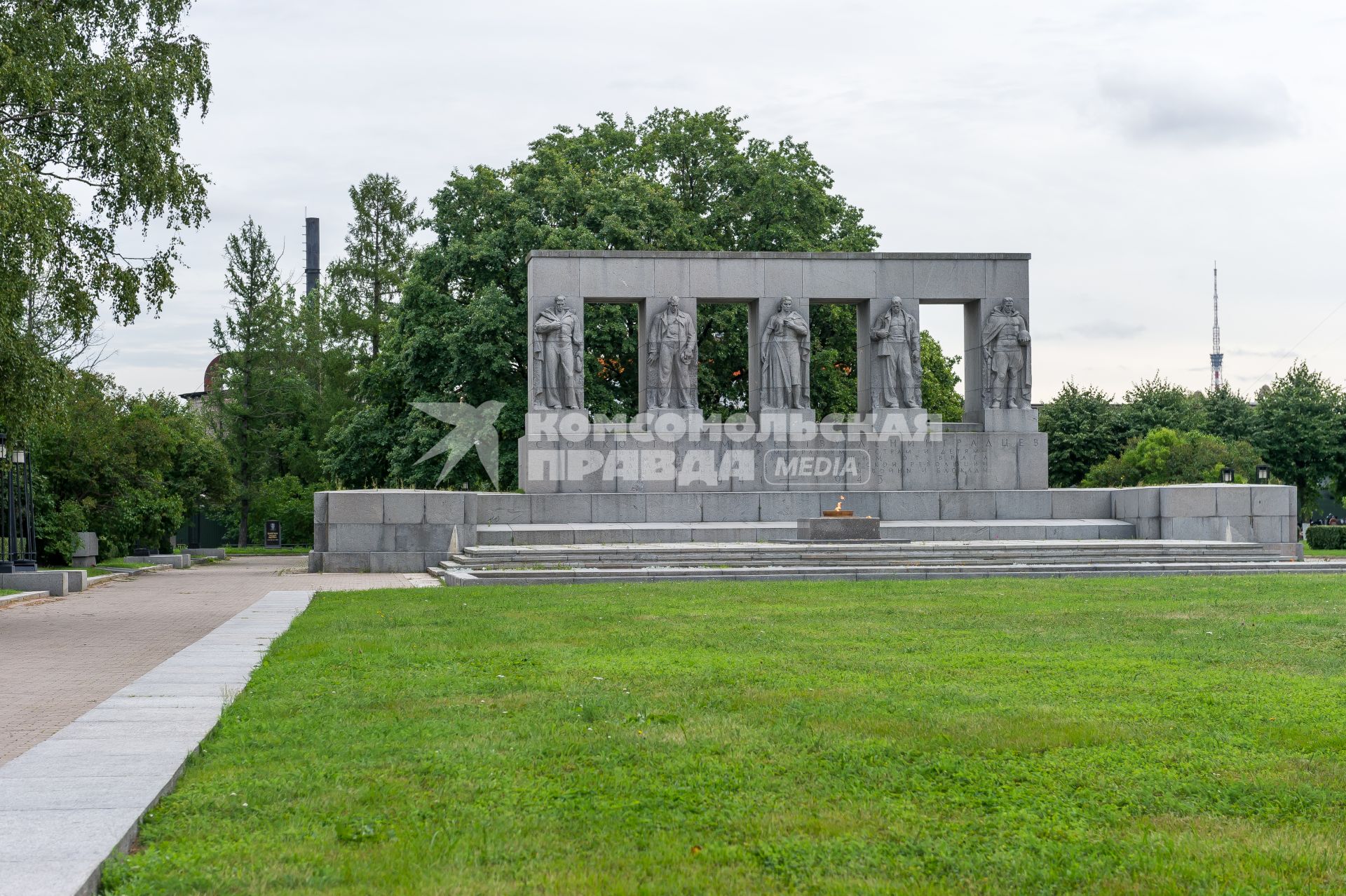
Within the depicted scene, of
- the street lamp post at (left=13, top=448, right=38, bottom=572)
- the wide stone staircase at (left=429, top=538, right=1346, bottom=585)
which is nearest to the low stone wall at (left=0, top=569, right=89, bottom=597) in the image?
the street lamp post at (left=13, top=448, right=38, bottom=572)

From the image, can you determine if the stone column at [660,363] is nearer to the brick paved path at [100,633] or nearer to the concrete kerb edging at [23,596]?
the brick paved path at [100,633]

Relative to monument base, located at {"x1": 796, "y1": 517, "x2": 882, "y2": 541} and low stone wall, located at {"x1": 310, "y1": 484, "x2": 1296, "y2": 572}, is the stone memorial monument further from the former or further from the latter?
monument base, located at {"x1": 796, "y1": 517, "x2": 882, "y2": 541}

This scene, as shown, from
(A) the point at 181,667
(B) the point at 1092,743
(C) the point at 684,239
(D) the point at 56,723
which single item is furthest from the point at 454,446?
(B) the point at 1092,743

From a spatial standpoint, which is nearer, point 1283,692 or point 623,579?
point 1283,692

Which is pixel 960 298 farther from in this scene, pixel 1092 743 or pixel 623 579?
pixel 1092 743

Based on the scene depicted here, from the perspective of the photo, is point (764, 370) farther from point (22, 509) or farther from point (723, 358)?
point (22, 509)

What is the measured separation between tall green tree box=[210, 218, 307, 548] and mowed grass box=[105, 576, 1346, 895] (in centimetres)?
5092

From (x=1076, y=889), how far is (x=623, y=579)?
1728cm

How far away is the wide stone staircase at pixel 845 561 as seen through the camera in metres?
22.4

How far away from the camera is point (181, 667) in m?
11.7

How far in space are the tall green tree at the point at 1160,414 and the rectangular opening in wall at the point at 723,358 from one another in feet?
72.3

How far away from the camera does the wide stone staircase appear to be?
2242 cm

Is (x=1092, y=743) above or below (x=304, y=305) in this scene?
below

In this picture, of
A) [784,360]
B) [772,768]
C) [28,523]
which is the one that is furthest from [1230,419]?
[772,768]
